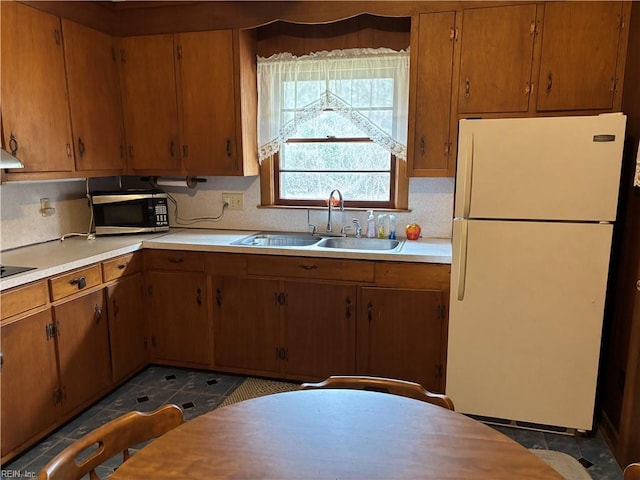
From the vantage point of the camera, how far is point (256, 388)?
2879mm

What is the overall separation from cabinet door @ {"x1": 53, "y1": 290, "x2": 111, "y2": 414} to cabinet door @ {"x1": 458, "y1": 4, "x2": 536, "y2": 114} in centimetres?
240

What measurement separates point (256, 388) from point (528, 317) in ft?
5.34

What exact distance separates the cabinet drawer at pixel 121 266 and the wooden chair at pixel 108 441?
63.6 inches

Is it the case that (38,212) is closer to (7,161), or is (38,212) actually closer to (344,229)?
(7,161)

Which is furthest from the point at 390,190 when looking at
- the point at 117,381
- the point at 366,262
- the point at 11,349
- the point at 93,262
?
the point at 11,349

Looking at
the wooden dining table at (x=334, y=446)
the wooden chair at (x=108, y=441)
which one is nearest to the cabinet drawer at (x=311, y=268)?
the wooden dining table at (x=334, y=446)

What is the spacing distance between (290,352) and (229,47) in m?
1.95

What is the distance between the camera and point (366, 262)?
262cm

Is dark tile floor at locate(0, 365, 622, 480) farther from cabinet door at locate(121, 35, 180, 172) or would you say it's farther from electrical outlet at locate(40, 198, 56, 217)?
cabinet door at locate(121, 35, 180, 172)

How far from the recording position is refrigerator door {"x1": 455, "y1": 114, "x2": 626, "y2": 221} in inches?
82.3

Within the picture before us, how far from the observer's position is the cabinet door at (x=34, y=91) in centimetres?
238

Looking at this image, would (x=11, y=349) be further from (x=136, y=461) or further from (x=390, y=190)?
(x=390, y=190)

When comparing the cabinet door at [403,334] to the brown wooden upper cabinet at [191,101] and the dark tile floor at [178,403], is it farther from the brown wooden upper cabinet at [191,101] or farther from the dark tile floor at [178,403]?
the brown wooden upper cabinet at [191,101]

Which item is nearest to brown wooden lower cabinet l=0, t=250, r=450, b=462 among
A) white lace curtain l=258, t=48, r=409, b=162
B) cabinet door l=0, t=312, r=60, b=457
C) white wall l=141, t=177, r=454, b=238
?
cabinet door l=0, t=312, r=60, b=457
